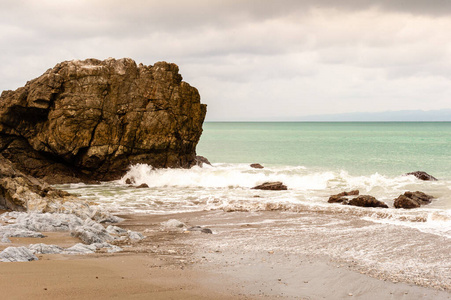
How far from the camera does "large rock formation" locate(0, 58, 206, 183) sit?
82.5 feet

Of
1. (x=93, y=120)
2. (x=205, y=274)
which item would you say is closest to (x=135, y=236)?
(x=205, y=274)

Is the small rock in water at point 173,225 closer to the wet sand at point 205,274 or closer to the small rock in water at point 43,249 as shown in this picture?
the wet sand at point 205,274

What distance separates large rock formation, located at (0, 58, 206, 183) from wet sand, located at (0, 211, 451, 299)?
15.7m

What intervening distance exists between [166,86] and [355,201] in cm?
1555

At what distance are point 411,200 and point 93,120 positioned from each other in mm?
18263

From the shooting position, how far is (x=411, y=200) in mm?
16578

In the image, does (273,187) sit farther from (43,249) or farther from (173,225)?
(43,249)

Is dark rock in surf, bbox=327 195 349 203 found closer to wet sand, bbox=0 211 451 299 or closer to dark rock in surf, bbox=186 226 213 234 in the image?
wet sand, bbox=0 211 451 299

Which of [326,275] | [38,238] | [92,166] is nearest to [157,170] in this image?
[92,166]

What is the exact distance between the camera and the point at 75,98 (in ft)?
83.7

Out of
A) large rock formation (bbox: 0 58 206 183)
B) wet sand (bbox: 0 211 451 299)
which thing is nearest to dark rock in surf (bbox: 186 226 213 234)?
wet sand (bbox: 0 211 451 299)

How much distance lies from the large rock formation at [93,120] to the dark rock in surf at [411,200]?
588 inches

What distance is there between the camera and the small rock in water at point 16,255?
718 cm

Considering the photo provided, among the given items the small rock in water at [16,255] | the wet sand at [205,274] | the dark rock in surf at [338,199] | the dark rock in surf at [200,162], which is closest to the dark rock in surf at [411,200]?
the dark rock in surf at [338,199]
